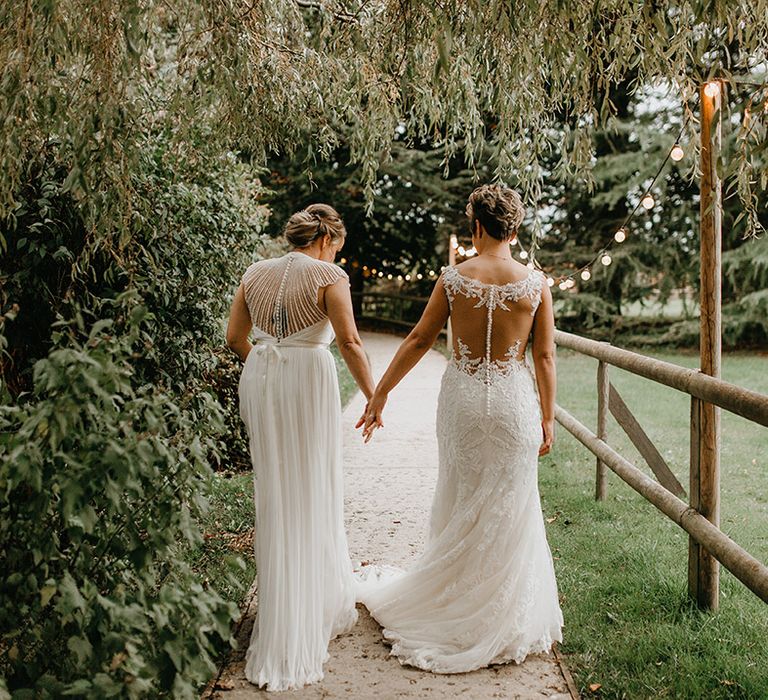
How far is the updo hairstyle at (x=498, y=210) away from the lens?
3553 millimetres

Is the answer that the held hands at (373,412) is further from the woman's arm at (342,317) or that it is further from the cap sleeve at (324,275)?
the cap sleeve at (324,275)

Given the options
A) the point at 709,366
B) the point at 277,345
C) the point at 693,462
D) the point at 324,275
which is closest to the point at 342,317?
the point at 324,275

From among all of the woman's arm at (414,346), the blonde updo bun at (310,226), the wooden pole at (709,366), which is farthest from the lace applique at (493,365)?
the wooden pole at (709,366)

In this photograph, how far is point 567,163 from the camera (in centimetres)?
445

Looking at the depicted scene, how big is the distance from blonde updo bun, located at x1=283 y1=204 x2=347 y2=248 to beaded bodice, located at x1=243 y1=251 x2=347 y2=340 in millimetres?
70

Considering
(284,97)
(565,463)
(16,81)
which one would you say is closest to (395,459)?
(565,463)

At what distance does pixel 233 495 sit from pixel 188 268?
1.90 m

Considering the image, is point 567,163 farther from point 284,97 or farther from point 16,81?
point 16,81

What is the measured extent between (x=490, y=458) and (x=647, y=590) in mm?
1326

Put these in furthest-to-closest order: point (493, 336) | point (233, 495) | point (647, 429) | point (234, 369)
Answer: point (647, 429) < point (234, 369) < point (233, 495) < point (493, 336)

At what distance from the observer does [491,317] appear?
11.7ft

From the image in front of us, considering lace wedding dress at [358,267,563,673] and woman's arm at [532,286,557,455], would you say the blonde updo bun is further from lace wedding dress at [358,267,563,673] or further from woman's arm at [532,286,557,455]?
woman's arm at [532,286,557,455]

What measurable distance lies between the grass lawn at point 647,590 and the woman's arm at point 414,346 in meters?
1.37

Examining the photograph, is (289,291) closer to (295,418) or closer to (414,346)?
(295,418)
